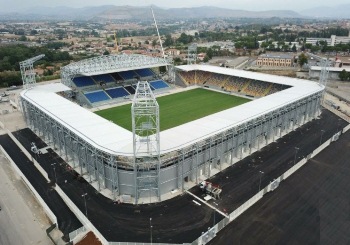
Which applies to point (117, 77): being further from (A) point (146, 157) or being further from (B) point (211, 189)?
(B) point (211, 189)

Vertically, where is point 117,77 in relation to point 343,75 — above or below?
above

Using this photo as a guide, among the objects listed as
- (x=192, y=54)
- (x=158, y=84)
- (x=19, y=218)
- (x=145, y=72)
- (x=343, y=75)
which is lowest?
(x=19, y=218)

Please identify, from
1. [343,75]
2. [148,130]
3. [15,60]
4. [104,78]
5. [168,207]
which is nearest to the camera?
[168,207]

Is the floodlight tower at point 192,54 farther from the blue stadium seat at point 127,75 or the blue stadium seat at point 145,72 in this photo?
the blue stadium seat at point 127,75

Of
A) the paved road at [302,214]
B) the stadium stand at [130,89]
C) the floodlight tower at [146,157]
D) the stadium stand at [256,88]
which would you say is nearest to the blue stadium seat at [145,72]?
the stadium stand at [130,89]

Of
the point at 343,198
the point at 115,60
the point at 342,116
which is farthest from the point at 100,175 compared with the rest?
the point at 342,116

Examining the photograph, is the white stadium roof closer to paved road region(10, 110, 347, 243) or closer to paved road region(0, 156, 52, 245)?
paved road region(10, 110, 347, 243)

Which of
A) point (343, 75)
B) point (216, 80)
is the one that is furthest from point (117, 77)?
point (343, 75)
